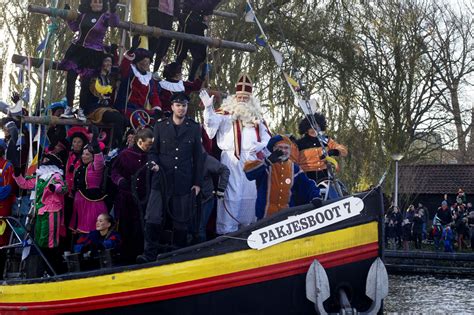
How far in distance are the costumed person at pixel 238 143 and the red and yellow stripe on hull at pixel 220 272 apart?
1.19 m

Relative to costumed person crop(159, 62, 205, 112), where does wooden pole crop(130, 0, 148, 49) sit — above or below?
above

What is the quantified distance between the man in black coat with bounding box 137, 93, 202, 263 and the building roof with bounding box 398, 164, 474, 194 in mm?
25315

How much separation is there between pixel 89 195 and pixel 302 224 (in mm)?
2548

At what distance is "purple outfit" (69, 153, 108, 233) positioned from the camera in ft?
29.6

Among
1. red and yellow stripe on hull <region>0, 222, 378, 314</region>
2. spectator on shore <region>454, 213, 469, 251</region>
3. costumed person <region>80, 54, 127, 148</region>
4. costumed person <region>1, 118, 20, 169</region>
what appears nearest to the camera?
red and yellow stripe on hull <region>0, 222, 378, 314</region>

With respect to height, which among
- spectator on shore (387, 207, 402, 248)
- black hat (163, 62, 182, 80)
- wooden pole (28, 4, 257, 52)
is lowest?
spectator on shore (387, 207, 402, 248)

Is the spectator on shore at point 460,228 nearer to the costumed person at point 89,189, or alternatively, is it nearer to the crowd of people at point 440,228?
the crowd of people at point 440,228

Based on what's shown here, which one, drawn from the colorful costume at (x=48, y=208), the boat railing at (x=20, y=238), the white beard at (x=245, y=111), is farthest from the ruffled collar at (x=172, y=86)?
the boat railing at (x=20, y=238)

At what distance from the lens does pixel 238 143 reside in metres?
8.89

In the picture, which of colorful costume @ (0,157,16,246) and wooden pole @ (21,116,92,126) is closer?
wooden pole @ (21,116,92,126)

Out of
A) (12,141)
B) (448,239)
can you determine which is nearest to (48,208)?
(12,141)

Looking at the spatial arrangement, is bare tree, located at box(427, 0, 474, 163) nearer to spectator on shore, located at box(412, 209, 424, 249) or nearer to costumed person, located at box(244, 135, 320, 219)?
spectator on shore, located at box(412, 209, 424, 249)

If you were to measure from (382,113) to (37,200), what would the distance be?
21.2 metres

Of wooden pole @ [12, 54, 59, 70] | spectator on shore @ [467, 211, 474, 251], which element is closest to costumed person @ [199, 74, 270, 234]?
wooden pole @ [12, 54, 59, 70]
